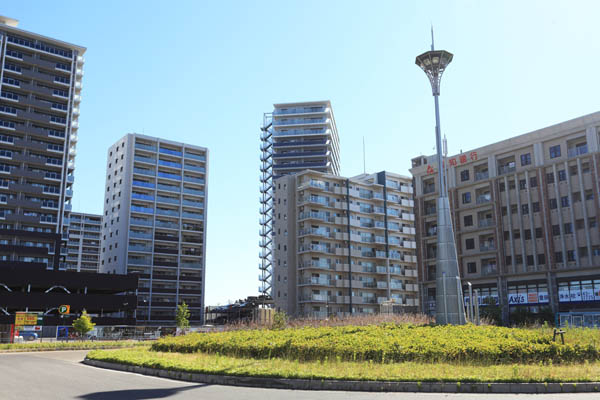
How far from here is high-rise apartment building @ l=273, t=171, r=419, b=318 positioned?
276 feet

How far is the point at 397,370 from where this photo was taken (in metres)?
15.1

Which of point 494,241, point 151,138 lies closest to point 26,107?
point 151,138

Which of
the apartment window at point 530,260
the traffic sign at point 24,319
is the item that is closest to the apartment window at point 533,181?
the apartment window at point 530,260

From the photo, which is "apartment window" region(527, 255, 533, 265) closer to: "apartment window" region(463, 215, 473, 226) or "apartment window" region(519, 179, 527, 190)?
"apartment window" region(519, 179, 527, 190)

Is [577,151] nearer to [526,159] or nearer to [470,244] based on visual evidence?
[526,159]

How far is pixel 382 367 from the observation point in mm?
15859

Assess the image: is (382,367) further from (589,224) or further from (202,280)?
(202,280)

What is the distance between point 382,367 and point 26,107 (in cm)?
8359

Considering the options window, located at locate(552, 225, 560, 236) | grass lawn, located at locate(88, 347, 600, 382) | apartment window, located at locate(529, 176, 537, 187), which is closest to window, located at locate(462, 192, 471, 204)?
apartment window, located at locate(529, 176, 537, 187)

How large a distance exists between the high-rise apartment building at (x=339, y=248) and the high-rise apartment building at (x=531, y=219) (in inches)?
728

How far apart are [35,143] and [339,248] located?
165 feet

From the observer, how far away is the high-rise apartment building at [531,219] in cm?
5453

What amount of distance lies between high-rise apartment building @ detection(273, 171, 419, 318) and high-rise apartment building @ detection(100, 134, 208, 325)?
18.0 meters

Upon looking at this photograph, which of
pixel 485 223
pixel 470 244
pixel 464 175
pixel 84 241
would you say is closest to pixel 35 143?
pixel 84 241
